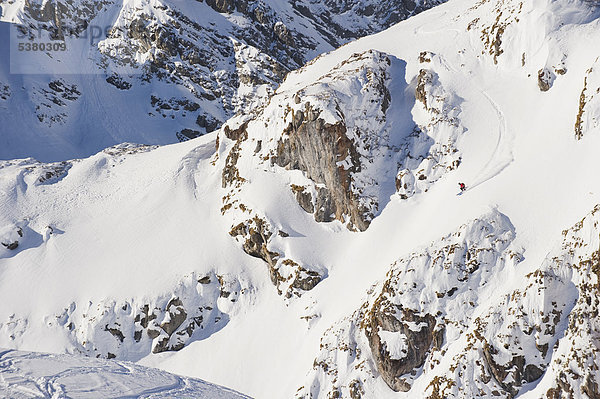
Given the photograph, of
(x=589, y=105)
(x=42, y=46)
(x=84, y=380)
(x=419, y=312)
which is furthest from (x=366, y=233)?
(x=42, y=46)

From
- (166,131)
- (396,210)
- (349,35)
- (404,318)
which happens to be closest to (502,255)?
(404,318)

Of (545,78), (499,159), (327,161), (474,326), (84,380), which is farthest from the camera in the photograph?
(327,161)

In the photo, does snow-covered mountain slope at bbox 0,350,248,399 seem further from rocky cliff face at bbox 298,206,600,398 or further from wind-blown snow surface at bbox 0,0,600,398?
wind-blown snow surface at bbox 0,0,600,398

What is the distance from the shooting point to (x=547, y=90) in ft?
113

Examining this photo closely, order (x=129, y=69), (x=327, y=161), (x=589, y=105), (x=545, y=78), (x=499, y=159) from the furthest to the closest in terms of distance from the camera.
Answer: (x=129, y=69), (x=327, y=161), (x=545, y=78), (x=499, y=159), (x=589, y=105)

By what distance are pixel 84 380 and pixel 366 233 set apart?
27140 millimetres

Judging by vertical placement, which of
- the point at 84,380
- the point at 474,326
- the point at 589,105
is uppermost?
the point at 589,105

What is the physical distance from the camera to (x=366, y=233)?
35688 millimetres

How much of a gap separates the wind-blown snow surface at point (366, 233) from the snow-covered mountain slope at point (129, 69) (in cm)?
2407

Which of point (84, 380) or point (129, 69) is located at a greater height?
point (84, 380)

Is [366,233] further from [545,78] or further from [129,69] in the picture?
[129,69]

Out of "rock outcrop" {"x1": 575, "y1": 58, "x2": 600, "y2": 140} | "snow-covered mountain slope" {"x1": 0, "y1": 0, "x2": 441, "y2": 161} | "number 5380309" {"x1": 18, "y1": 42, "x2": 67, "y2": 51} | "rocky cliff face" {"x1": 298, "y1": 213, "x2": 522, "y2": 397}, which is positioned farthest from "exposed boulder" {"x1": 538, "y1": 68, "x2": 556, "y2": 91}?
"number 5380309" {"x1": 18, "y1": 42, "x2": 67, "y2": 51}

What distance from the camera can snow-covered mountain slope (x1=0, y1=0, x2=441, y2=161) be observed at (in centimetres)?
7031

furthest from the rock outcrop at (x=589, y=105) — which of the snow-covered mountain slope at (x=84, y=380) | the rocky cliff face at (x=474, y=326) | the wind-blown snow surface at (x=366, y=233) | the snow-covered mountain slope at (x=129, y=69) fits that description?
the snow-covered mountain slope at (x=129, y=69)
